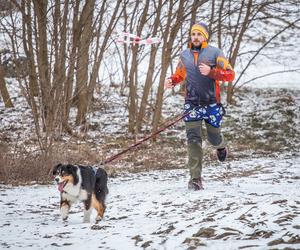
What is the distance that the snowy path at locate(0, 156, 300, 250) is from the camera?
4.20m

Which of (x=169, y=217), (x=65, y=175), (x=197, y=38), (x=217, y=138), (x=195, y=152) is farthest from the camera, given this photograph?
(x=217, y=138)

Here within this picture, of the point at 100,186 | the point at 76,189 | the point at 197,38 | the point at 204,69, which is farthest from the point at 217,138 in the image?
the point at 76,189

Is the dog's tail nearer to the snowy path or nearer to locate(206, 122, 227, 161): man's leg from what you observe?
the snowy path

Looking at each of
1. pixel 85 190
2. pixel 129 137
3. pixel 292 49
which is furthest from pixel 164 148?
pixel 292 49

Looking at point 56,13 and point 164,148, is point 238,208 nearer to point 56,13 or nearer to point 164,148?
point 56,13

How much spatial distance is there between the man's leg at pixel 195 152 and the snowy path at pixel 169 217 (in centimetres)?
21

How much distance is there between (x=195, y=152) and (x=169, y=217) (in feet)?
5.70

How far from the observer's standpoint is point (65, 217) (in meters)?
5.67

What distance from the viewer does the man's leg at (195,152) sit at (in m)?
6.80

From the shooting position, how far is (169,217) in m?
5.31

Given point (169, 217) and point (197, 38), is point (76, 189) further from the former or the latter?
point (197, 38)

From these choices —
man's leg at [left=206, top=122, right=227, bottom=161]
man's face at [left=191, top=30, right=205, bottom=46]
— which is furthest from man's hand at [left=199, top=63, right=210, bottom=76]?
man's leg at [left=206, top=122, right=227, bottom=161]

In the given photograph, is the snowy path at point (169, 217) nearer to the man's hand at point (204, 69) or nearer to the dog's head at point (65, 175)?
the dog's head at point (65, 175)

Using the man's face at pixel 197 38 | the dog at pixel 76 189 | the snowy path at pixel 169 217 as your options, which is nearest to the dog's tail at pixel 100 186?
the dog at pixel 76 189
